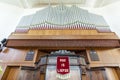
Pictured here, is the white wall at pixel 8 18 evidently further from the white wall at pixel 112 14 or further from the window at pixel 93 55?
the white wall at pixel 112 14

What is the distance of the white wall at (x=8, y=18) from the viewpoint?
5.45 meters

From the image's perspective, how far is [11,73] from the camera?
12.8 ft

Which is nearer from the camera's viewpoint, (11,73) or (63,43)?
(11,73)

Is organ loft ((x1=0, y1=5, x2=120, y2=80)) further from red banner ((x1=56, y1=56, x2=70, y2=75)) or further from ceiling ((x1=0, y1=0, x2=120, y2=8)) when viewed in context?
ceiling ((x1=0, y1=0, x2=120, y2=8))

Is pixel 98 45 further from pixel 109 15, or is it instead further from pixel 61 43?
pixel 109 15

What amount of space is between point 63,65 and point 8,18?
3560 mm

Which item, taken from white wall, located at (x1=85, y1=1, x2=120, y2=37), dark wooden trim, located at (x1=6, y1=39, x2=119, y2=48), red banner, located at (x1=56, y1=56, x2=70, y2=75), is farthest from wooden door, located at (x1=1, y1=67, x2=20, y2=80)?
white wall, located at (x1=85, y1=1, x2=120, y2=37)

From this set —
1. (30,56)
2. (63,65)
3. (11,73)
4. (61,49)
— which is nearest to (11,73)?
(11,73)

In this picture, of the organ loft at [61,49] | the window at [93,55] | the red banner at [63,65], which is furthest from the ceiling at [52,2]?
the red banner at [63,65]

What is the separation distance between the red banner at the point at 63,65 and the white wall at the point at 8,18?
2708 mm

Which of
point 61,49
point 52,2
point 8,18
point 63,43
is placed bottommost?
point 61,49

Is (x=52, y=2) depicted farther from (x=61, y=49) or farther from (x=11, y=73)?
(x=11, y=73)

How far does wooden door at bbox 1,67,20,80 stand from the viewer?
3770 millimetres

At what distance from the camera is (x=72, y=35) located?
15.1ft
